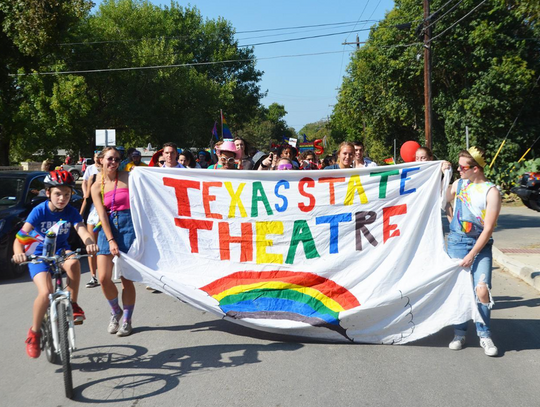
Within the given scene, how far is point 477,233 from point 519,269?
13.3 feet

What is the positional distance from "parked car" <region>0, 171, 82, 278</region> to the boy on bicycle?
127 inches

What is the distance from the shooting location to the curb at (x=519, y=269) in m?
7.95

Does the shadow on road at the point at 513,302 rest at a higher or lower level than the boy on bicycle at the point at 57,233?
lower

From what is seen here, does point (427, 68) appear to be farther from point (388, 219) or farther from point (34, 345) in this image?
point (34, 345)

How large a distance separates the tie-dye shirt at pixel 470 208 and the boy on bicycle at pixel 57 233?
3.26 m

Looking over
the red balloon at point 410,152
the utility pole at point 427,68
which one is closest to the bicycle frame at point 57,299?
the red balloon at point 410,152

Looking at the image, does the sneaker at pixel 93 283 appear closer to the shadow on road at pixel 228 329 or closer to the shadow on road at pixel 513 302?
the shadow on road at pixel 228 329

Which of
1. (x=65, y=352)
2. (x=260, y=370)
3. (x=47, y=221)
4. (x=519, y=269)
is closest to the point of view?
(x=65, y=352)

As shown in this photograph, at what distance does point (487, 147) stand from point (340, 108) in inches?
731

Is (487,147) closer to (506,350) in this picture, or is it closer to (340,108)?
(340,108)

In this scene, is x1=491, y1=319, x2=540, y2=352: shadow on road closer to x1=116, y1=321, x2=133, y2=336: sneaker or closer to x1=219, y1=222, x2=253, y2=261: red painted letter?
x1=219, y1=222, x2=253, y2=261: red painted letter

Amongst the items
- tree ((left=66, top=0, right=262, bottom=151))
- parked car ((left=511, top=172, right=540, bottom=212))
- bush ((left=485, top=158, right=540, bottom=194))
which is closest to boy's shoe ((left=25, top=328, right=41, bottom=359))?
parked car ((left=511, top=172, right=540, bottom=212))

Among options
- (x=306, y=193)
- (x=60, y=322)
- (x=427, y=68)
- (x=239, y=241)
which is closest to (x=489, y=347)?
(x=306, y=193)

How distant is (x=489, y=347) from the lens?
5.07 m
